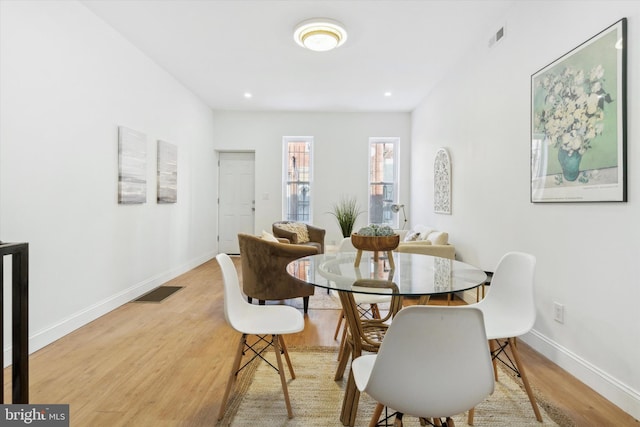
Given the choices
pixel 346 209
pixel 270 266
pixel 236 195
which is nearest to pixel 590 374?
pixel 270 266

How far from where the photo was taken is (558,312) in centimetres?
214

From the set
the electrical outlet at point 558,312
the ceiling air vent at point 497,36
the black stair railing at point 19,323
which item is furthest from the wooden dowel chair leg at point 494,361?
the ceiling air vent at point 497,36

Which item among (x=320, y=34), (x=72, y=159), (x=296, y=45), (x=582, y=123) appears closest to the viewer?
(x=582, y=123)

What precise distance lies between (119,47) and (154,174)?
4.54 ft

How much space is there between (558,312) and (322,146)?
463 centimetres

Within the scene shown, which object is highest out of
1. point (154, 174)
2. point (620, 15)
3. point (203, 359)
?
point (620, 15)

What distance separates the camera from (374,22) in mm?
2984

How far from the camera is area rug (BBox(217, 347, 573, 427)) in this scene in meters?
1.58

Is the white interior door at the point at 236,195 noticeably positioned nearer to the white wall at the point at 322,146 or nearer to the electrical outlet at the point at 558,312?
the white wall at the point at 322,146

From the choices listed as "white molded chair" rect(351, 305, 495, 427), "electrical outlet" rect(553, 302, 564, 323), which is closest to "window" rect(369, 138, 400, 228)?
"electrical outlet" rect(553, 302, 564, 323)

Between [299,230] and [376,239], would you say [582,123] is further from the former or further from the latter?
[299,230]

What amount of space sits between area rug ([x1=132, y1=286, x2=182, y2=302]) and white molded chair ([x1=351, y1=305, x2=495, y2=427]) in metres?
3.19

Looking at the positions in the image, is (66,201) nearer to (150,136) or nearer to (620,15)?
(150,136)

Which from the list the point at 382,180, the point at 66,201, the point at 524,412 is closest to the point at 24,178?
the point at 66,201
